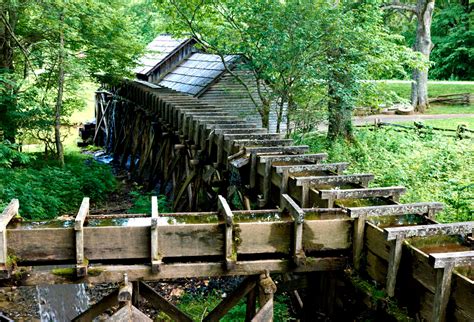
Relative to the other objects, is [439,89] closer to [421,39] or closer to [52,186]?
[421,39]

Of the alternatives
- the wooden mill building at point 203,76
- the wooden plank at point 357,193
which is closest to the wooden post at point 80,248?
the wooden plank at point 357,193

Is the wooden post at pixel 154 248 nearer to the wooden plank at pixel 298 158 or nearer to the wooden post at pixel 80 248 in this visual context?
the wooden post at pixel 80 248

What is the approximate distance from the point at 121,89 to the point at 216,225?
16592 millimetres

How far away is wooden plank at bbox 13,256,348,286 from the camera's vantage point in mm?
4707

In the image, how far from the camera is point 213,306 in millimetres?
7832

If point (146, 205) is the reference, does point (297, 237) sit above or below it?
above

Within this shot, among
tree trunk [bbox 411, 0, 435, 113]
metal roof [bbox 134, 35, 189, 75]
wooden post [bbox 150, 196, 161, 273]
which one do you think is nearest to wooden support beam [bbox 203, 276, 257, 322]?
wooden post [bbox 150, 196, 161, 273]

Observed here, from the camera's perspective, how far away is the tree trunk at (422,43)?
23.8m

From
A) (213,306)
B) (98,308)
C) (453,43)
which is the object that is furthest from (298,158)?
(453,43)

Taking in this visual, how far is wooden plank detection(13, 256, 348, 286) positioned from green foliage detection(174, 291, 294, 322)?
2.13 m

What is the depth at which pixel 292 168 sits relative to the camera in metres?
6.41

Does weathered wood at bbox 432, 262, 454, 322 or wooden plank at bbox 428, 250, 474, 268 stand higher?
wooden plank at bbox 428, 250, 474, 268

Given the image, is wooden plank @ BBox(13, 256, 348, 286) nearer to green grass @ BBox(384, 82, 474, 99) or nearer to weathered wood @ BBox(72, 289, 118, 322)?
weathered wood @ BBox(72, 289, 118, 322)

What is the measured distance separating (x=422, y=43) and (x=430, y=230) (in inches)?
858
